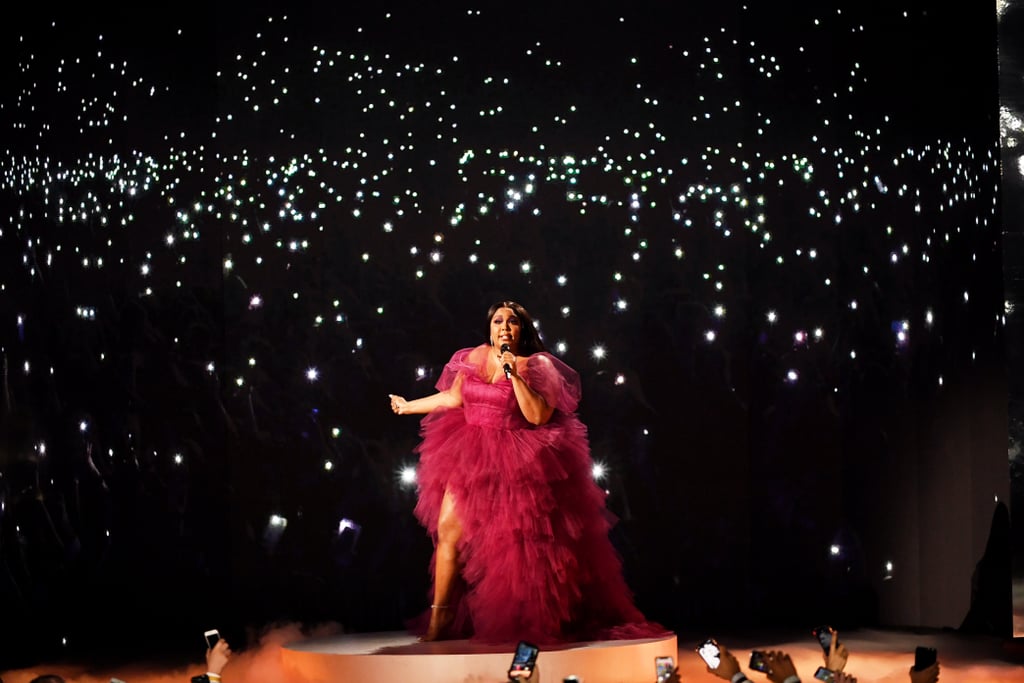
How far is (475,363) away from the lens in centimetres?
483

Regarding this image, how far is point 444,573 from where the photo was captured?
4707mm

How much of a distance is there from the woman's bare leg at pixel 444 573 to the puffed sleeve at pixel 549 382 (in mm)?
485

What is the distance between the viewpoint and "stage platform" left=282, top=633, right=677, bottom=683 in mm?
4219

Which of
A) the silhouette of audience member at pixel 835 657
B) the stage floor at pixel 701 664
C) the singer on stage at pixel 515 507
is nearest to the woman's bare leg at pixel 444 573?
the singer on stage at pixel 515 507

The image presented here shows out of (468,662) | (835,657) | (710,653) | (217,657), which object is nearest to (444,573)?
(468,662)

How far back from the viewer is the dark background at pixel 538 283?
548 centimetres

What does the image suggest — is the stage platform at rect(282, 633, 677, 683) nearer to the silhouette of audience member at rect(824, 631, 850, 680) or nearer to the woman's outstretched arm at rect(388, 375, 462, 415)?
the woman's outstretched arm at rect(388, 375, 462, 415)

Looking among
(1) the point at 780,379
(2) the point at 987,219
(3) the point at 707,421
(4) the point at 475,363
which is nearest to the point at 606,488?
(3) the point at 707,421

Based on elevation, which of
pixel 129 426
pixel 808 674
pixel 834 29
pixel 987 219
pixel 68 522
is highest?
pixel 834 29

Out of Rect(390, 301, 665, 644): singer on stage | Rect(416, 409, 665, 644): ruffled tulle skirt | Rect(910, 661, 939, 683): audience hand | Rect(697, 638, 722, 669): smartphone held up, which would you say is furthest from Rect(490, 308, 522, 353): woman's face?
Rect(910, 661, 939, 683): audience hand

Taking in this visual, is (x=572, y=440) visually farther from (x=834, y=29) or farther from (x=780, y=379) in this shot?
(x=834, y=29)

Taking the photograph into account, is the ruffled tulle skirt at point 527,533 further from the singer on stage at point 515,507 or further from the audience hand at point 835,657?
the audience hand at point 835,657

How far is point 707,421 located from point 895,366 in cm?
82

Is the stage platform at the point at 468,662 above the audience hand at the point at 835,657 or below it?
below
